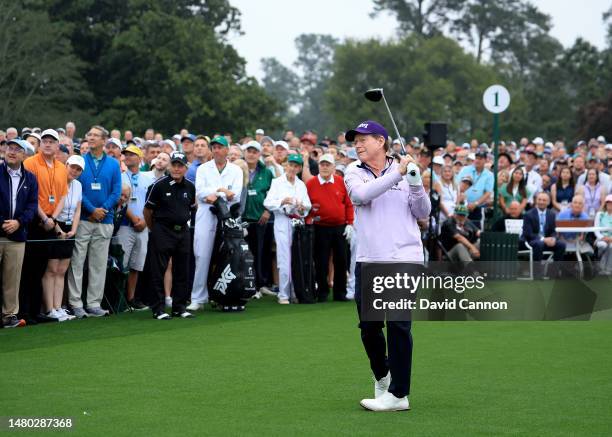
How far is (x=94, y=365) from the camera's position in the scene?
37.1ft

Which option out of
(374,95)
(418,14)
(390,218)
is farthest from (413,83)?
(390,218)

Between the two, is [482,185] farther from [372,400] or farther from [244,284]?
[372,400]

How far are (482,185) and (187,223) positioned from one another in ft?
32.1

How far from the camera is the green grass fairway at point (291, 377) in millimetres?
8367

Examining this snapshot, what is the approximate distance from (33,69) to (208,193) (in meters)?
37.8

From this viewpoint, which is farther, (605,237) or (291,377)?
(605,237)

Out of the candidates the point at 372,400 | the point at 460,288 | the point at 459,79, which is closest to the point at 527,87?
the point at 459,79

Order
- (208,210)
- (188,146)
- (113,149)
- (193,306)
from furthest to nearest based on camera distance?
(188,146), (113,149), (193,306), (208,210)

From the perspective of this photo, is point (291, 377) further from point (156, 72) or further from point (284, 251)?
point (156, 72)

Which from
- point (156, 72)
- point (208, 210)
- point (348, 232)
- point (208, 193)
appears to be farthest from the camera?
point (156, 72)

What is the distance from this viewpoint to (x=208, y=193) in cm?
1662

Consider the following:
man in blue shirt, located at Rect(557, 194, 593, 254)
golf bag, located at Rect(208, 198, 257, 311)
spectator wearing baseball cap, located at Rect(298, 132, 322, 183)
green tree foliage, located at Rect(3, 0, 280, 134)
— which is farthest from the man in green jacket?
green tree foliage, located at Rect(3, 0, 280, 134)

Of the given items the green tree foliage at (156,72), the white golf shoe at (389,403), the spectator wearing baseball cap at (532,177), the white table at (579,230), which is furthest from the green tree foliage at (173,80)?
the white golf shoe at (389,403)

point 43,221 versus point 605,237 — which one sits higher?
point 43,221
